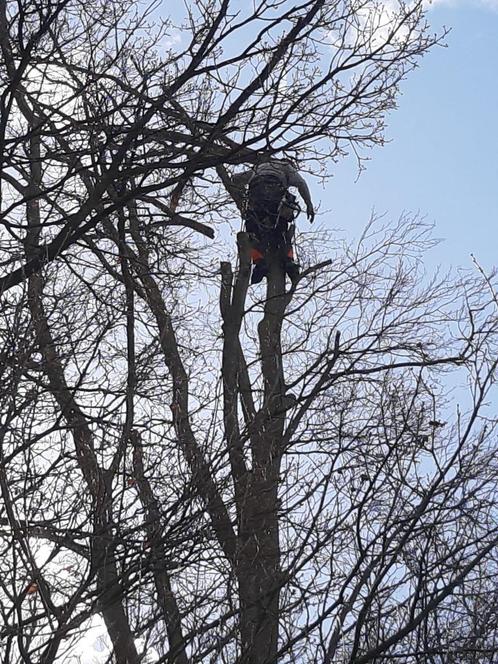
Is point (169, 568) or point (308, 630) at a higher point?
point (169, 568)

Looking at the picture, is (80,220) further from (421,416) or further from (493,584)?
(493,584)

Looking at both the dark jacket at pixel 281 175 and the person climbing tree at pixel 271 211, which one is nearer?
the dark jacket at pixel 281 175

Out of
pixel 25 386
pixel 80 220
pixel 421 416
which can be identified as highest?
pixel 80 220

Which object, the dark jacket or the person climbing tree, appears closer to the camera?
the dark jacket

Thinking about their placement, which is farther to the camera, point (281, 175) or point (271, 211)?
point (271, 211)

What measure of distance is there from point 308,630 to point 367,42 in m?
2.99

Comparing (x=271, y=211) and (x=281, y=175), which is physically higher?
(x=271, y=211)

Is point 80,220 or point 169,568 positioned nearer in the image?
point 169,568

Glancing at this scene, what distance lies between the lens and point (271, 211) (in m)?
7.98

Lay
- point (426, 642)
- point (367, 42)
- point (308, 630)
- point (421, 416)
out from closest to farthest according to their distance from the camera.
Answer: point (308, 630) < point (426, 642) < point (421, 416) < point (367, 42)

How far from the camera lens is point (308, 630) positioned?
15.8 feet

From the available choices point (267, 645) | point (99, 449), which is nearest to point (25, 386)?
point (99, 449)

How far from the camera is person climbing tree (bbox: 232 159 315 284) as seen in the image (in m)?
7.16

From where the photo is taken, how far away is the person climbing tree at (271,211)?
7.16 metres
